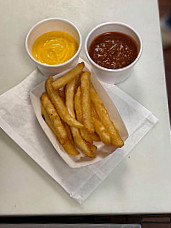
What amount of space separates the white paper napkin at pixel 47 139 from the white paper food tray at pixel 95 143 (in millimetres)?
61

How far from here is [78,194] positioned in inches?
38.3

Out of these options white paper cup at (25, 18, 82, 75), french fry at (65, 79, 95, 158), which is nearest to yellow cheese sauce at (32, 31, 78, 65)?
white paper cup at (25, 18, 82, 75)

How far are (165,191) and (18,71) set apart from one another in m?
0.77

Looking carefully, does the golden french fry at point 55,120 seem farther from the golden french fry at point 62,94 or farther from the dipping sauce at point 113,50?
the dipping sauce at point 113,50

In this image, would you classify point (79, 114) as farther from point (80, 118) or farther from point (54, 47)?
point (54, 47)

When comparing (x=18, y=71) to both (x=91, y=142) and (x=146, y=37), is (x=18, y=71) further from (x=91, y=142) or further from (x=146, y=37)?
(x=146, y=37)

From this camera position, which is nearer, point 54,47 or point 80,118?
point 80,118

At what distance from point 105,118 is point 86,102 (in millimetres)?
88

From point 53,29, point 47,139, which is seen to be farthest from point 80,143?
point 53,29

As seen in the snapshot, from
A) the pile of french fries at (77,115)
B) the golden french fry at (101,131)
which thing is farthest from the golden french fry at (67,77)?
the golden french fry at (101,131)

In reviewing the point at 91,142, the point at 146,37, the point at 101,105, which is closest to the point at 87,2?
the point at 146,37

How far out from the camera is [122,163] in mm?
1026

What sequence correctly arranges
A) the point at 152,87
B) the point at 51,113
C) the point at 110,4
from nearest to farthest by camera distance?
the point at 51,113
the point at 152,87
the point at 110,4

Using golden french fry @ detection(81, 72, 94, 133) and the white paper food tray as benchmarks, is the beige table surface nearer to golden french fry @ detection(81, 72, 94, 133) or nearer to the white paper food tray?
the white paper food tray
